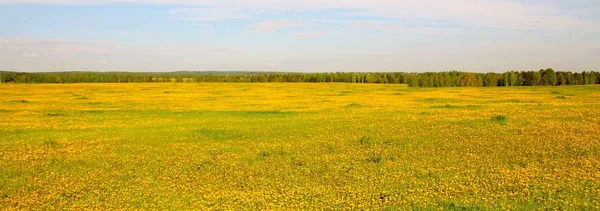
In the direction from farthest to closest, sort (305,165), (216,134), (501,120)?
(501,120), (216,134), (305,165)

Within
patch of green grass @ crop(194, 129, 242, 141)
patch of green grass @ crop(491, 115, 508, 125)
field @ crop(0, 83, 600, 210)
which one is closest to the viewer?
field @ crop(0, 83, 600, 210)

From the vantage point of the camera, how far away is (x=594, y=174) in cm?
1059

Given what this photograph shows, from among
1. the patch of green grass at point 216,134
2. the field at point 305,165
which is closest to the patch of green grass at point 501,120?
the field at point 305,165

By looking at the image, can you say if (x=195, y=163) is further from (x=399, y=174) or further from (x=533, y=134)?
(x=533, y=134)

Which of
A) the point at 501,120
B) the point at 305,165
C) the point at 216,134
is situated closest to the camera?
the point at 305,165

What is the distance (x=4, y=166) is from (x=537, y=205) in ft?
37.9

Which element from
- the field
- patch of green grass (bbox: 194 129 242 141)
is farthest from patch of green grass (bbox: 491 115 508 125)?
patch of green grass (bbox: 194 129 242 141)

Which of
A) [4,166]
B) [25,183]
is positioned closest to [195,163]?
[25,183]

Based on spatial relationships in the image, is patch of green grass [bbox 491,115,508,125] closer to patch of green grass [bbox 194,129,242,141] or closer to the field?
the field

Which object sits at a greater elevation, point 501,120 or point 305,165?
point 501,120

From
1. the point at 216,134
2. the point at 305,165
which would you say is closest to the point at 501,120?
the point at 216,134

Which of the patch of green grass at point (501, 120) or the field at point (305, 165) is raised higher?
the patch of green grass at point (501, 120)

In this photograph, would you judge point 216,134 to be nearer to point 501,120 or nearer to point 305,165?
point 305,165

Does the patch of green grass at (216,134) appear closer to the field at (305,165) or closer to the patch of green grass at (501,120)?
the field at (305,165)
